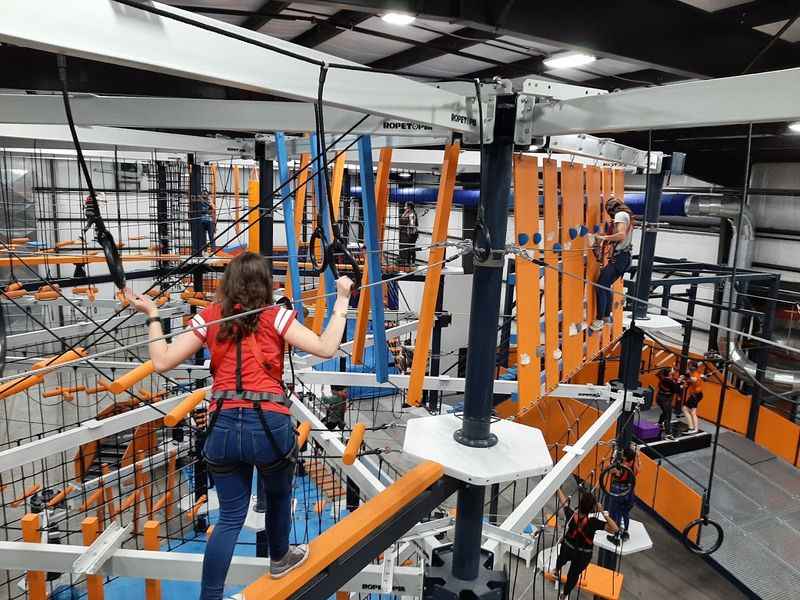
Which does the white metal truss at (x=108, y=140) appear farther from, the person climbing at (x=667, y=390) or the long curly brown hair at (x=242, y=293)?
the person climbing at (x=667, y=390)

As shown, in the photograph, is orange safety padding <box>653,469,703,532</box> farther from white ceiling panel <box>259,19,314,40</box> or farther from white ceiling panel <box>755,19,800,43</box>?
white ceiling panel <box>259,19,314,40</box>

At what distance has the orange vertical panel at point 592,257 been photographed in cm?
440

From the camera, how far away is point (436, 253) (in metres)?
3.03

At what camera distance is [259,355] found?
6.67 feet

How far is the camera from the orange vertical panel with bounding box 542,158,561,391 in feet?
11.4

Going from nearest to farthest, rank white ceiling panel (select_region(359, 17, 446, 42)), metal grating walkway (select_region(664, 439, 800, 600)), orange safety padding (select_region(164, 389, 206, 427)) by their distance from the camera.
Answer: orange safety padding (select_region(164, 389, 206, 427))
white ceiling panel (select_region(359, 17, 446, 42))
metal grating walkway (select_region(664, 439, 800, 600))

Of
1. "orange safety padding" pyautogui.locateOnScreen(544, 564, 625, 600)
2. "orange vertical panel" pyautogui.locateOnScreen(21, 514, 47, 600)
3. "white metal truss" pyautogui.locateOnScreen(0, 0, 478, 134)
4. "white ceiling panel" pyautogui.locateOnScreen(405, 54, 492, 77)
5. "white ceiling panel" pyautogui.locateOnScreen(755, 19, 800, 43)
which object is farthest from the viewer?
"white ceiling panel" pyautogui.locateOnScreen(405, 54, 492, 77)

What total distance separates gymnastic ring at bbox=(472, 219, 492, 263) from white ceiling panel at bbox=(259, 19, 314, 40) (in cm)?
388

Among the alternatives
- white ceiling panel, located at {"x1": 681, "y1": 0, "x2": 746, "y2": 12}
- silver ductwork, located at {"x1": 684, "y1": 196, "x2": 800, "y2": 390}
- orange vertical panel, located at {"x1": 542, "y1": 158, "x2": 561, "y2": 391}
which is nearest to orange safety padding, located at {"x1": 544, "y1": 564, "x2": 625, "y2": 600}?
orange vertical panel, located at {"x1": 542, "y1": 158, "x2": 561, "y2": 391}

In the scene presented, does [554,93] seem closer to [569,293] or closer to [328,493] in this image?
[569,293]

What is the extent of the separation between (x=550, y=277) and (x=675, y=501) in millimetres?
6183

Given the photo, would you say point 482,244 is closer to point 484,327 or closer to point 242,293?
point 484,327

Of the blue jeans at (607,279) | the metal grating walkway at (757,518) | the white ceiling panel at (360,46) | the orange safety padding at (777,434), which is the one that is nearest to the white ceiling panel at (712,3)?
the blue jeans at (607,279)

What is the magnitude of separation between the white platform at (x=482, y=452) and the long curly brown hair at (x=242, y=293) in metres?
1.02
